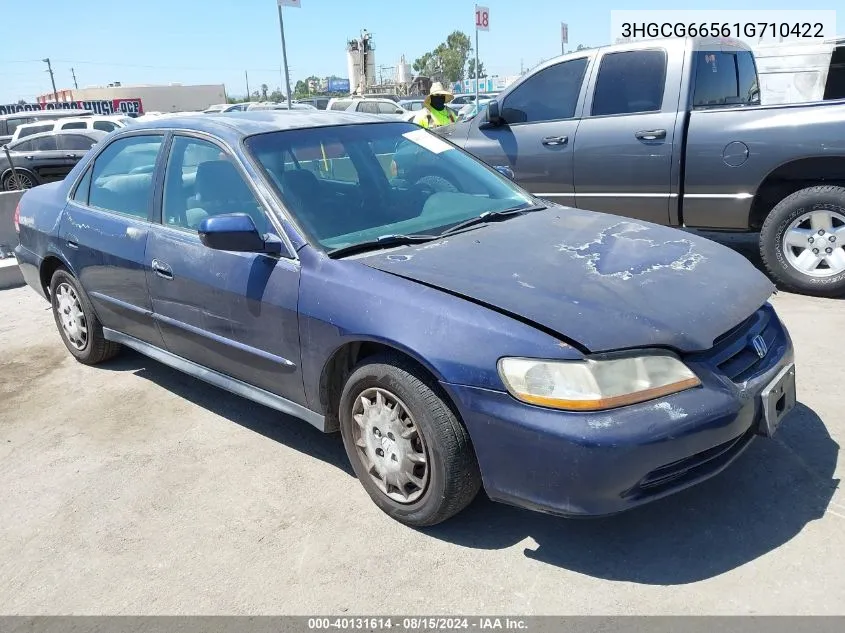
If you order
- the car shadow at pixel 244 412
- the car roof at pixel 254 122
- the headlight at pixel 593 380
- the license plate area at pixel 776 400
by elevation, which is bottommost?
the car shadow at pixel 244 412

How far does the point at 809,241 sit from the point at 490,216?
120 inches

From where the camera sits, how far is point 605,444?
230cm

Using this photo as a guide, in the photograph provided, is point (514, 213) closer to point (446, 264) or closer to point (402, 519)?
point (446, 264)

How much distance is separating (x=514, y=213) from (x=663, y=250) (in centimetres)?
83

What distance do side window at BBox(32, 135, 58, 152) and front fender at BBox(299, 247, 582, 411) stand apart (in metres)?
14.7

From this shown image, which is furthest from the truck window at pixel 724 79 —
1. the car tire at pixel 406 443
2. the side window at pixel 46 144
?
the side window at pixel 46 144

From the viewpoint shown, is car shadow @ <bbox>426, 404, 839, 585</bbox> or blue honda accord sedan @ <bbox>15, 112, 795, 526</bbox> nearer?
blue honda accord sedan @ <bbox>15, 112, 795, 526</bbox>

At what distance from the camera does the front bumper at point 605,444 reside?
2.32 metres

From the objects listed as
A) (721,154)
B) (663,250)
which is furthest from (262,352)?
(721,154)

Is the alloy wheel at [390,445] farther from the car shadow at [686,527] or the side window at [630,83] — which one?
the side window at [630,83]

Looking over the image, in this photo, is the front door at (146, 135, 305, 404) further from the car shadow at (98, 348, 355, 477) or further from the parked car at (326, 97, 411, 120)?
the parked car at (326, 97, 411, 120)

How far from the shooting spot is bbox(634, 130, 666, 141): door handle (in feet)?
18.7

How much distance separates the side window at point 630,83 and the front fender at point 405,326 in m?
3.91

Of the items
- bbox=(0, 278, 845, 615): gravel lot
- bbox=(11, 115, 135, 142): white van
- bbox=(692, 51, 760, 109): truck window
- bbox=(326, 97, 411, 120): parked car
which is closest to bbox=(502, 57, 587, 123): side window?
bbox=(692, 51, 760, 109): truck window
